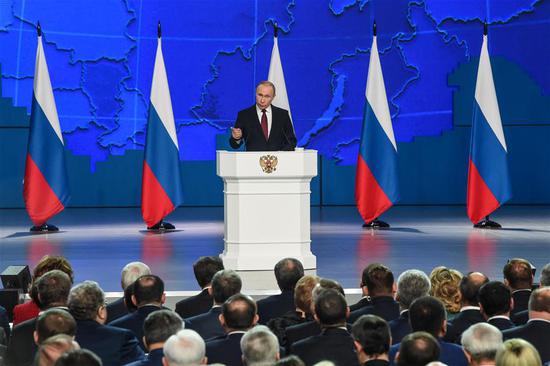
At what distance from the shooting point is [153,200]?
1320cm

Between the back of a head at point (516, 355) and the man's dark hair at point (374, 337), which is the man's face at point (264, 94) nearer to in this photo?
the man's dark hair at point (374, 337)

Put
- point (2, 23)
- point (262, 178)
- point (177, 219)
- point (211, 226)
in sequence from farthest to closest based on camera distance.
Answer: point (2, 23) → point (177, 219) → point (211, 226) → point (262, 178)

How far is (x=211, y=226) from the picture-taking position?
45.4ft

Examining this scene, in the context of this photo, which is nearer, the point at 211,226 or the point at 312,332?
the point at 312,332

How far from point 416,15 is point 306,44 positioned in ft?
6.41

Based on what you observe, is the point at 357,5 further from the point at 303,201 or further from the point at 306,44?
the point at 303,201

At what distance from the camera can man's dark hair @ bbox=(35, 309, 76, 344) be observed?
4223 mm

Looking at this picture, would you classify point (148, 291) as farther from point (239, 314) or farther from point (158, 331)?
point (158, 331)

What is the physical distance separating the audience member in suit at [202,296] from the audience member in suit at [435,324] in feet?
5.85

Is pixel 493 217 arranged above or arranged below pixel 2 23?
below

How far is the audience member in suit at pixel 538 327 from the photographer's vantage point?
4625 millimetres

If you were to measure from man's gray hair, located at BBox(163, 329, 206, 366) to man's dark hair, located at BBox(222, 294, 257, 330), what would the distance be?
728 mm

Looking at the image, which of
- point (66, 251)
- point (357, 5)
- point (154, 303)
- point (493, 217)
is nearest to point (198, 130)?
point (357, 5)

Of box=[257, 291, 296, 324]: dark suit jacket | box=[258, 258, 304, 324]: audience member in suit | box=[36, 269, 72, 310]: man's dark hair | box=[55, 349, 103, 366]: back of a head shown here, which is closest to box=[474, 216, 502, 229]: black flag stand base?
box=[258, 258, 304, 324]: audience member in suit
